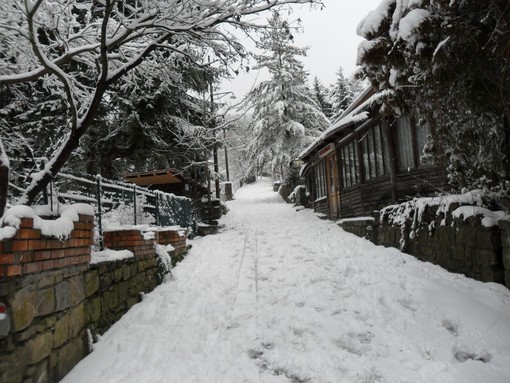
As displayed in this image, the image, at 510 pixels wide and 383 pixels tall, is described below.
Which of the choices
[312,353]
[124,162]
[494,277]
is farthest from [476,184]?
[124,162]

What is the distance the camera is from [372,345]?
363 centimetres

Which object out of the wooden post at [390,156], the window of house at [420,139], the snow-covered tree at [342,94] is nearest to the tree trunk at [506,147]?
the window of house at [420,139]

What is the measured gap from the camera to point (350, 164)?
41.3 ft

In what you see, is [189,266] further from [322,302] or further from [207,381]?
[207,381]

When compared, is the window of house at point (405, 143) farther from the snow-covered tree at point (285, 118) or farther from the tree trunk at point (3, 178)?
the snow-covered tree at point (285, 118)

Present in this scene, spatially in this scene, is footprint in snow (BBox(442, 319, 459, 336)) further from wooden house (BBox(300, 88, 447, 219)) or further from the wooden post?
the wooden post

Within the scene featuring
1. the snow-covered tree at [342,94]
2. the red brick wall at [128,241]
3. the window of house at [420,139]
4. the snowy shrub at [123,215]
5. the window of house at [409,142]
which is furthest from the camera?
the snow-covered tree at [342,94]

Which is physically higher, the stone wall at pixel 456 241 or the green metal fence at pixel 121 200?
the green metal fence at pixel 121 200

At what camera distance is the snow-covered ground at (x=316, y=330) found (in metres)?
3.15

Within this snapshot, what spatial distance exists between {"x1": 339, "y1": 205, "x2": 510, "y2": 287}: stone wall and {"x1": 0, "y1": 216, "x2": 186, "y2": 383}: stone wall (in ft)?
16.0

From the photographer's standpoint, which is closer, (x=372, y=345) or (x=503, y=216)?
(x=372, y=345)

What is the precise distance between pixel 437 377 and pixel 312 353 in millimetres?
1099

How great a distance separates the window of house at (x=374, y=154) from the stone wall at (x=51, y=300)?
26.0 feet

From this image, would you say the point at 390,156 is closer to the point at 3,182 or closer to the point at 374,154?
the point at 374,154
